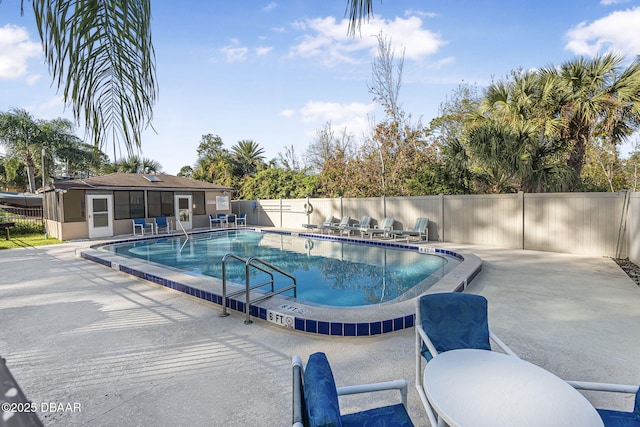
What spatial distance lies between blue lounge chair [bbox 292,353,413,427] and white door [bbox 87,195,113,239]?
14.1 metres

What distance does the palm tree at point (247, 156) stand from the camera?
2978 cm

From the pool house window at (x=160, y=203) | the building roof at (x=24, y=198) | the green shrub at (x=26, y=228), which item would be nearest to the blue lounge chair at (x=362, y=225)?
the pool house window at (x=160, y=203)

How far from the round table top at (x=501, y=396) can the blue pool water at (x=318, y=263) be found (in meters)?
3.68

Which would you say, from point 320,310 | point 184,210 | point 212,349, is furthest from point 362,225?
point 212,349

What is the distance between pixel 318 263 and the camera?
8.71 m

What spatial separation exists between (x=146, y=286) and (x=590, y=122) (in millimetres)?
10976

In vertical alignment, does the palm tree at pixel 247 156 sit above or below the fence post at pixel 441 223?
above

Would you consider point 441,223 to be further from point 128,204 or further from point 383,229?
point 128,204

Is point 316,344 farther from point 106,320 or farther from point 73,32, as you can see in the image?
point 73,32

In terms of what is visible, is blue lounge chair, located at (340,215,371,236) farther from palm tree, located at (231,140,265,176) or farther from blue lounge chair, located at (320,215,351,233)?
palm tree, located at (231,140,265,176)

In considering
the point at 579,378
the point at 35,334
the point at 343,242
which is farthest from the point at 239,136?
the point at 579,378

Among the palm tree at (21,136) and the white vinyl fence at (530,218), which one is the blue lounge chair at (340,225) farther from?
the palm tree at (21,136)

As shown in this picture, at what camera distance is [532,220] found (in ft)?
29.5

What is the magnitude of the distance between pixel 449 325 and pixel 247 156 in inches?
1158
